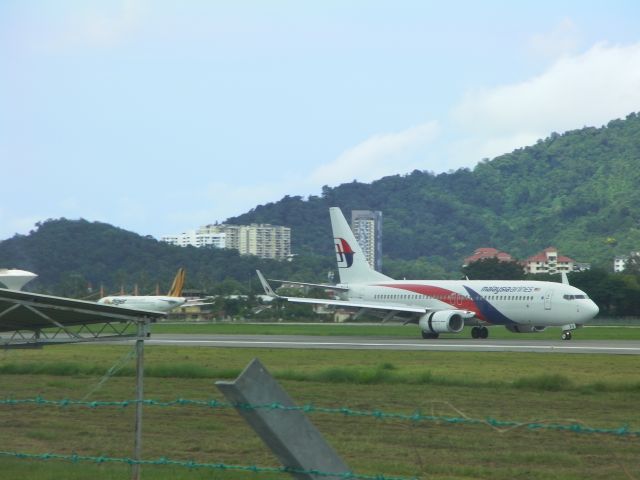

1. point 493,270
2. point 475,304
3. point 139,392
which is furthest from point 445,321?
point 493,270

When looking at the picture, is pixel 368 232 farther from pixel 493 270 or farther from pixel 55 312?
pixel 55 312

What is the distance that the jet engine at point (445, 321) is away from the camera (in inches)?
1796

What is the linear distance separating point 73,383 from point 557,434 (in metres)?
12.2

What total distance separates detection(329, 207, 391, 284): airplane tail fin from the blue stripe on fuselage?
8.16 metres

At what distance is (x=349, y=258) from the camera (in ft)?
177

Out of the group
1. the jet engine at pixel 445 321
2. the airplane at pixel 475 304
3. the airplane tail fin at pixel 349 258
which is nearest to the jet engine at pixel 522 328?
the airplane at pixel 475 304

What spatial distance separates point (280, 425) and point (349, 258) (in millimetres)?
47162

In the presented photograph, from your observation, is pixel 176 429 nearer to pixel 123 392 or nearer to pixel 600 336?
pixel 123 392

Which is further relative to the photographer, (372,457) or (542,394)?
(542,394)

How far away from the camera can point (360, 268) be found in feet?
176

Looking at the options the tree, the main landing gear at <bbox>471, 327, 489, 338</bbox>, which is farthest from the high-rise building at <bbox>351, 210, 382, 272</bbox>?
the main landing gear at <bbox>471, 327, 489, 338</bbox>

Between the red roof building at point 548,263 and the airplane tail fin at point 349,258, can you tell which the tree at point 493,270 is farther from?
the red roof building at point 548,263

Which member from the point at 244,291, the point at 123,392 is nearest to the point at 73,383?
the point at 123,392

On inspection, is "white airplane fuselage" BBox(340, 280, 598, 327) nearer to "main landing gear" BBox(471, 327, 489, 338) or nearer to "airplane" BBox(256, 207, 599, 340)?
"airplane" BBox(256, 207, 599, 340)
